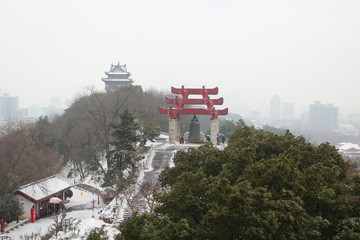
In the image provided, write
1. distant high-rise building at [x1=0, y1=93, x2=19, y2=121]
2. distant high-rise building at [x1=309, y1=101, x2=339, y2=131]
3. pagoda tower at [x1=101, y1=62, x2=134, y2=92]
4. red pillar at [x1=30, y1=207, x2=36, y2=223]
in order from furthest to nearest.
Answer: distant high-rise building at [x1=0, y1=93, x2=19, y2=121], distant high-rise building at [x1=309, y1=101, x2=339, y2=131], pagoda tower at [x1=101, y1=62, x2=134, y2=92], red pillar at [x1=30, y1=207, x2=36, y2=223]

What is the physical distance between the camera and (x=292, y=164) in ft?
27.7

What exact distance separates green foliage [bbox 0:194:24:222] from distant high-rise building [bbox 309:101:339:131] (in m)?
119

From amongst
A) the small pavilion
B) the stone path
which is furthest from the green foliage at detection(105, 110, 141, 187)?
the small pavilion

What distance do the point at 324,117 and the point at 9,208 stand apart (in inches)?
4943

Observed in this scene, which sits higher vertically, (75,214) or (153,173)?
(153,173)

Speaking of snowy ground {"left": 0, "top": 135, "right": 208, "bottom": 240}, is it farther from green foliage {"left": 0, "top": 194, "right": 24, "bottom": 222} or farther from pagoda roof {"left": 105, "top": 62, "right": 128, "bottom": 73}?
pagoda roof {"left": 105, "top": 62, "right": 128, "bottom": 73}

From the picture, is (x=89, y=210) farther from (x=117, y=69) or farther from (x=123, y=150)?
(x=117, y=69)

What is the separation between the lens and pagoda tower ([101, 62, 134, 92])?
6488 centimetres

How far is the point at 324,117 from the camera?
422 ft

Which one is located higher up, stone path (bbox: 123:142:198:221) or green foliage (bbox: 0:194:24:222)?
stone path (bbox: 123:142:198:221)

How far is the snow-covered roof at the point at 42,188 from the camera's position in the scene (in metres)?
18.9

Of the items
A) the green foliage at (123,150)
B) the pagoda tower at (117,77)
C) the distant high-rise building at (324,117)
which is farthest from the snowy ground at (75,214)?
the distant high-rise building at (324,117)

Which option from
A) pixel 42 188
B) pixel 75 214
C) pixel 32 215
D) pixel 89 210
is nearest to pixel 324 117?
pixel 89 210

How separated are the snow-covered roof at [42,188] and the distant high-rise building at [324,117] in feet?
379
